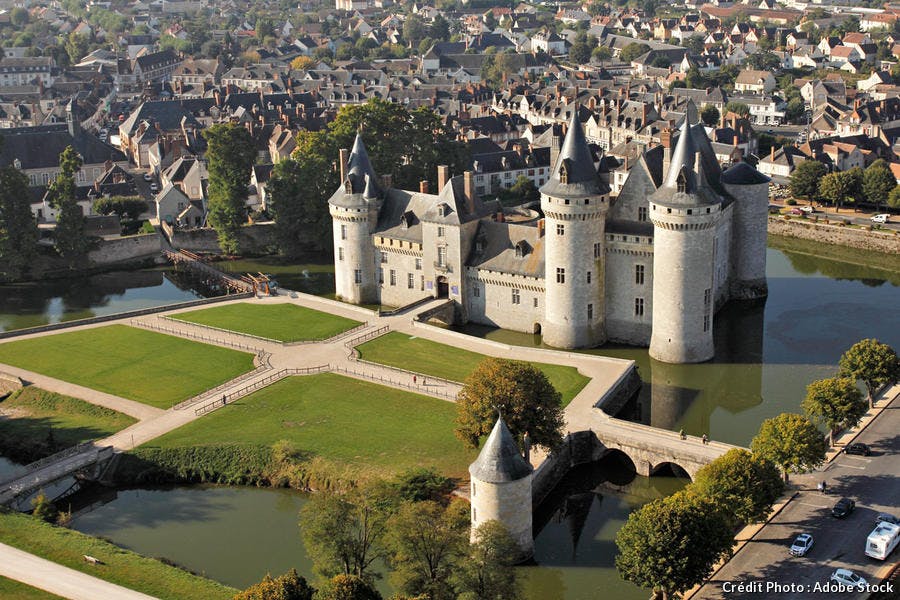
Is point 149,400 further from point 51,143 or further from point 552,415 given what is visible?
point 51,143

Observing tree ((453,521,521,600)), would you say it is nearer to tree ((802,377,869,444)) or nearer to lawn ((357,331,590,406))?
lawn ((357,331,590,406))

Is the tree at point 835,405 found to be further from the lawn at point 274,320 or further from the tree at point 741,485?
the lawn at point 274,320

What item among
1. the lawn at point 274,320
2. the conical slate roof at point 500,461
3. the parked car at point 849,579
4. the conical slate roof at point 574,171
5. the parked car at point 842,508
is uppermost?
the conical slate roof at point 574,171

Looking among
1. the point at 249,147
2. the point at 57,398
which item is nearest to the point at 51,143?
the point at 249,147

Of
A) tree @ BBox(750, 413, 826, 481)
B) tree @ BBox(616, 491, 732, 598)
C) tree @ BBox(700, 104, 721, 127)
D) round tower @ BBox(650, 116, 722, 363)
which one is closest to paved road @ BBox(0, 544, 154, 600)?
tree @ BBox(616, 491, 732, 598)

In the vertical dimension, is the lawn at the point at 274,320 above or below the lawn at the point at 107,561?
above

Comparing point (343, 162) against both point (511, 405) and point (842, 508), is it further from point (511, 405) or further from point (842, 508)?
point (842, 508)

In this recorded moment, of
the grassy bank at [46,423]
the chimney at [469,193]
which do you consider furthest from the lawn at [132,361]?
the chimney at [469,193]
